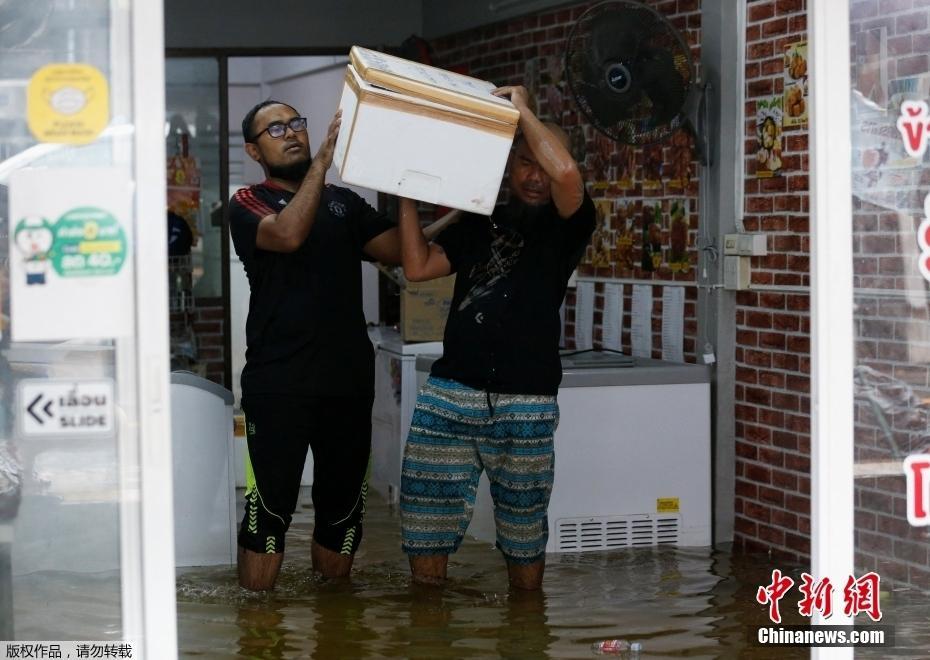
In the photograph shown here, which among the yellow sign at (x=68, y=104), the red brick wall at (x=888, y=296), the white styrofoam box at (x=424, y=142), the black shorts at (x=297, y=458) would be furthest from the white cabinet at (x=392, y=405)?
the yellow sign at (x=68, y=104)

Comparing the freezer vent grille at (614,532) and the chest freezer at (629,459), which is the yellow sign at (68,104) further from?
the freezer vent grille at (614,532)

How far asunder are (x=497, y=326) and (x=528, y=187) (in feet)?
1.60

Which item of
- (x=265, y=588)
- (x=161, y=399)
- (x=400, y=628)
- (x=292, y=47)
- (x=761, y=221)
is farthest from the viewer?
(x=292, y=47)

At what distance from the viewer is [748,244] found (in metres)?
5.60

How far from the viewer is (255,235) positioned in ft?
15.3

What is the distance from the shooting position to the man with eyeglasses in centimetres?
472

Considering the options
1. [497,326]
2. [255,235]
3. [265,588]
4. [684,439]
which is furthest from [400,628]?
[684,439]

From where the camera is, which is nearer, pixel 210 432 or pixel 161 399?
pixel 161 399

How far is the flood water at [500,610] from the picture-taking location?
13.9 feet

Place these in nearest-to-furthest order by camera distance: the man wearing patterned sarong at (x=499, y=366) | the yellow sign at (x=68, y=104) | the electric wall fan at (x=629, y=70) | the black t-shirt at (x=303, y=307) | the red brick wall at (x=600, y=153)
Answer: the yellow sign at (x=68, y=104), the man wearing patterned sarong at (x=499, y=366), the black t-shirt at (x=303, y=307), the electric wall fan at (x=629, y=70), the red brick wall at (x=600, y=153)

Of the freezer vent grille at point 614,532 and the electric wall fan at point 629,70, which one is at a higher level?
the electric wall fan at point 629,70

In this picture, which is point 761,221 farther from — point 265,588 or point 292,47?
point 292,47

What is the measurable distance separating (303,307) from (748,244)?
1.96 meters

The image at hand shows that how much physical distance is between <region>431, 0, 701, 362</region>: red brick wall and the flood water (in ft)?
3.91
